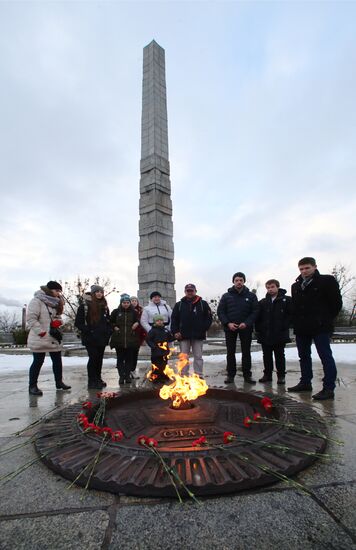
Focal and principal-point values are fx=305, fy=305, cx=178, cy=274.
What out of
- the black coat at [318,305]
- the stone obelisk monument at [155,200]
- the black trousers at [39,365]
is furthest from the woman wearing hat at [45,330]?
the stone obelisk monument at [155,200]

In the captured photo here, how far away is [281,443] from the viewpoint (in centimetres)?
205

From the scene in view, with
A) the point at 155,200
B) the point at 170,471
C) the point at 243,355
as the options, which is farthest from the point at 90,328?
the point at 155,200

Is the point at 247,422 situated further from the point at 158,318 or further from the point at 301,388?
the point at 158,318

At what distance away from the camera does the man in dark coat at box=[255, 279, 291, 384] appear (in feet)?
16.8

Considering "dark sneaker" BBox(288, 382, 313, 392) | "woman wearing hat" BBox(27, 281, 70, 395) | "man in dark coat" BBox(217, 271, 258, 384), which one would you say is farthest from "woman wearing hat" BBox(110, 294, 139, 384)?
"dark sneaker" BBox(288, 382, 313, 392)

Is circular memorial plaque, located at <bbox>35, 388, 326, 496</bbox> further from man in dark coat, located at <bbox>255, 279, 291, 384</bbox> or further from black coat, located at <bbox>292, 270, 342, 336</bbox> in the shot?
man in dark coat, located at <bbox>255, 279, 291, 384</bbox>

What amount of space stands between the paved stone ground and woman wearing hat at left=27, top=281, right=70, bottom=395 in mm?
2800

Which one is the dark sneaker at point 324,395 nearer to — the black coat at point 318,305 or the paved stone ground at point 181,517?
the black coat at point 318,305

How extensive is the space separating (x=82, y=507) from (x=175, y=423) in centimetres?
114

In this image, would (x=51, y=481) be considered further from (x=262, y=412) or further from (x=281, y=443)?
(x=262, y=412)

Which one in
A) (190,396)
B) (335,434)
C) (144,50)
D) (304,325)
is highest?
(144,50)

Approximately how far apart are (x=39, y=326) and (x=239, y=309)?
3.30 m

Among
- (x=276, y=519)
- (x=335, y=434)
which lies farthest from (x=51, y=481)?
(x=335, y=434)

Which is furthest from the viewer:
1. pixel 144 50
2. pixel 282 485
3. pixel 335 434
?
pixel 144 50
